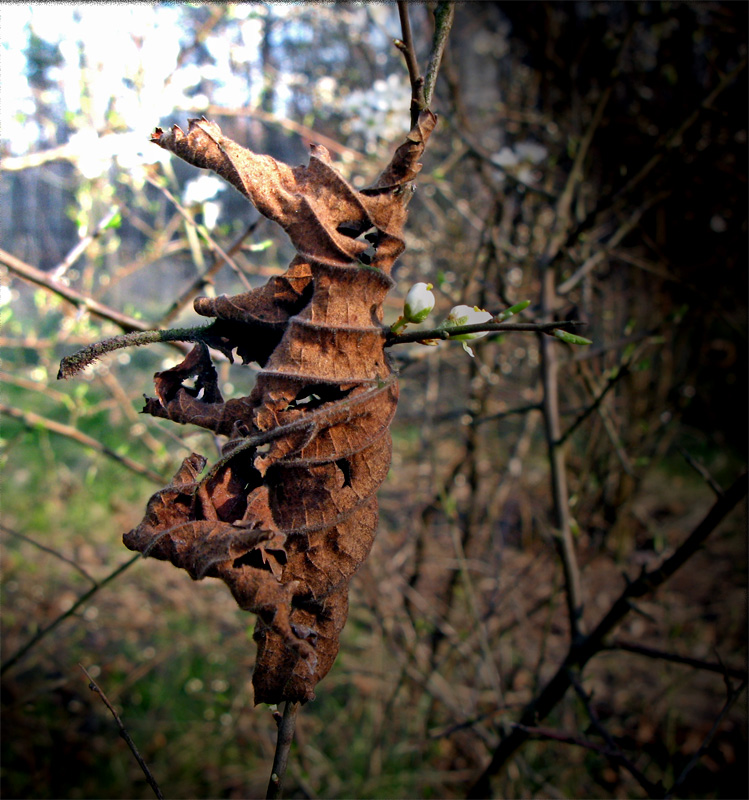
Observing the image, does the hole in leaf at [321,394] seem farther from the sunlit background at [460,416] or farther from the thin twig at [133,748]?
the sunlit background at [460,416]

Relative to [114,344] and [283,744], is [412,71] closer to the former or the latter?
[114,344]

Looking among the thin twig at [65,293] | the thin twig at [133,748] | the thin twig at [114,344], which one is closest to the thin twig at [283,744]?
the thin twig at [133,748]

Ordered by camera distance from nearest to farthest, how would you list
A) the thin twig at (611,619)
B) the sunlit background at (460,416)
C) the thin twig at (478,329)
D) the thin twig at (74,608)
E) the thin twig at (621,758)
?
the thin twig at (478,329) → the thin twig at (621,758) → the thin twig at (611,619) → the thin twig at (74,608) → the sunlit background at (460,416)

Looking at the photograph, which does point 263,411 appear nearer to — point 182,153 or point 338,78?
point 182,153

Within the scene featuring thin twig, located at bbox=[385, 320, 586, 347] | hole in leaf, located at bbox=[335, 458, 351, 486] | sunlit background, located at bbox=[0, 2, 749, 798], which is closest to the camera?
thin twig, located at bbox=[385, 320, 586, 347]

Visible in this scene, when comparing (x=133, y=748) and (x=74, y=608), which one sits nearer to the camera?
(x=133, y=748)

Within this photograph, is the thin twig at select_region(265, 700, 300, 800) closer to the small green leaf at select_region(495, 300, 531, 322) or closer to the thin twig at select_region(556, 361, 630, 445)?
the small green leaf at select_region(495, 300, 531, 322)

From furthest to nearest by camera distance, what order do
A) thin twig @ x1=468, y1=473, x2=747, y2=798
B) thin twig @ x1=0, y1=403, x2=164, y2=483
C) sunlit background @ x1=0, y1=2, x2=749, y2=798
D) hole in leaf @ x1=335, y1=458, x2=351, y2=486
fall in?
sunlit background @ x1=0, y1=2, x2=749, y2=798, thin twig @ x1=0, y1=403, x2=164, y2=483, thin twig @ x1=468, y1=473, x2=747, y2=798, hole in leaf @ x1=335, y1=458, x2=351, y2=486

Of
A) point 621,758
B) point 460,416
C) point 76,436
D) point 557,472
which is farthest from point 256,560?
point 460,416

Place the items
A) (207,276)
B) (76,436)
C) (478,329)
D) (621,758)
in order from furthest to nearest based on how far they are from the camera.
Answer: (76,436)
(207,276)
(621,758)
(478,329)

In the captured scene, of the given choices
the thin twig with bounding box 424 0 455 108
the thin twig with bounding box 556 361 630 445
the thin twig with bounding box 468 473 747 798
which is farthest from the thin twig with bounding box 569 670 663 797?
the thin twig with bounding box 424 0 455 108
